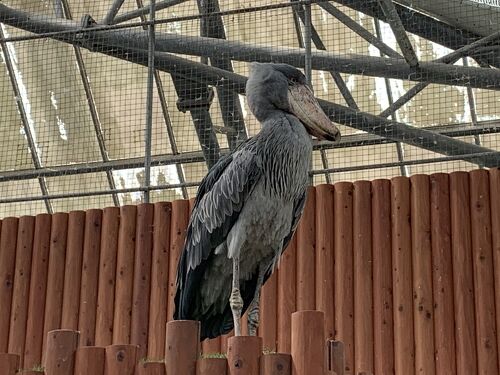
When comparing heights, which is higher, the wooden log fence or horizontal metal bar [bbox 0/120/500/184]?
horizontal metal bar [bbox 0/120/500/184]

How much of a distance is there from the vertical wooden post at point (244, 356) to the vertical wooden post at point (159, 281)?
8.52ft

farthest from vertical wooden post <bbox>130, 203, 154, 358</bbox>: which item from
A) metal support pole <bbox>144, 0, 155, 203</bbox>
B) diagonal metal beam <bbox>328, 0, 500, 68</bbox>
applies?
diagonal metal beam <bbox>328, 0, 500, 68</bbox>

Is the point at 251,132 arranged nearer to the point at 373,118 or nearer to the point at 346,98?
the point at 346,98

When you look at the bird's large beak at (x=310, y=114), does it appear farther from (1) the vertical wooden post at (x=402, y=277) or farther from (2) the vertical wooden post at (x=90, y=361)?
(1) the vertical wooden post at (x=402, y=277)

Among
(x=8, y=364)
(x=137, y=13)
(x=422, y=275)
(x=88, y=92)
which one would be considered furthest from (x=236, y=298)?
(x=88, y=92)

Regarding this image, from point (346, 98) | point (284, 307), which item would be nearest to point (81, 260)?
point (284, 307)

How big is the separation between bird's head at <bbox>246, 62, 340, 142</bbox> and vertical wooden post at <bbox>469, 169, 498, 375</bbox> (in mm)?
2100

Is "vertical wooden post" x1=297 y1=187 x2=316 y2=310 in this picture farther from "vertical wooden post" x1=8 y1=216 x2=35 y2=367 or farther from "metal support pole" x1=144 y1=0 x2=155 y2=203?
"vertical wooden post" x1=8 y1=216 x2=35 y2=367

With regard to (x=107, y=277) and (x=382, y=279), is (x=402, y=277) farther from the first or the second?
(x=107, y=277)

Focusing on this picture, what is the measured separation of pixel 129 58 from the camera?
9.23 m

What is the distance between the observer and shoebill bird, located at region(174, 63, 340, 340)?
228 inches

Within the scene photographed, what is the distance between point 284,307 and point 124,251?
1.51 meters

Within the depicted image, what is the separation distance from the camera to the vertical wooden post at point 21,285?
8219 mm

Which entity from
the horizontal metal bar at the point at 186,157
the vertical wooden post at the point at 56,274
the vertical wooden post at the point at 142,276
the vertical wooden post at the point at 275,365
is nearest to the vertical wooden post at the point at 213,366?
the vertical wooden post at the point at 275,365
